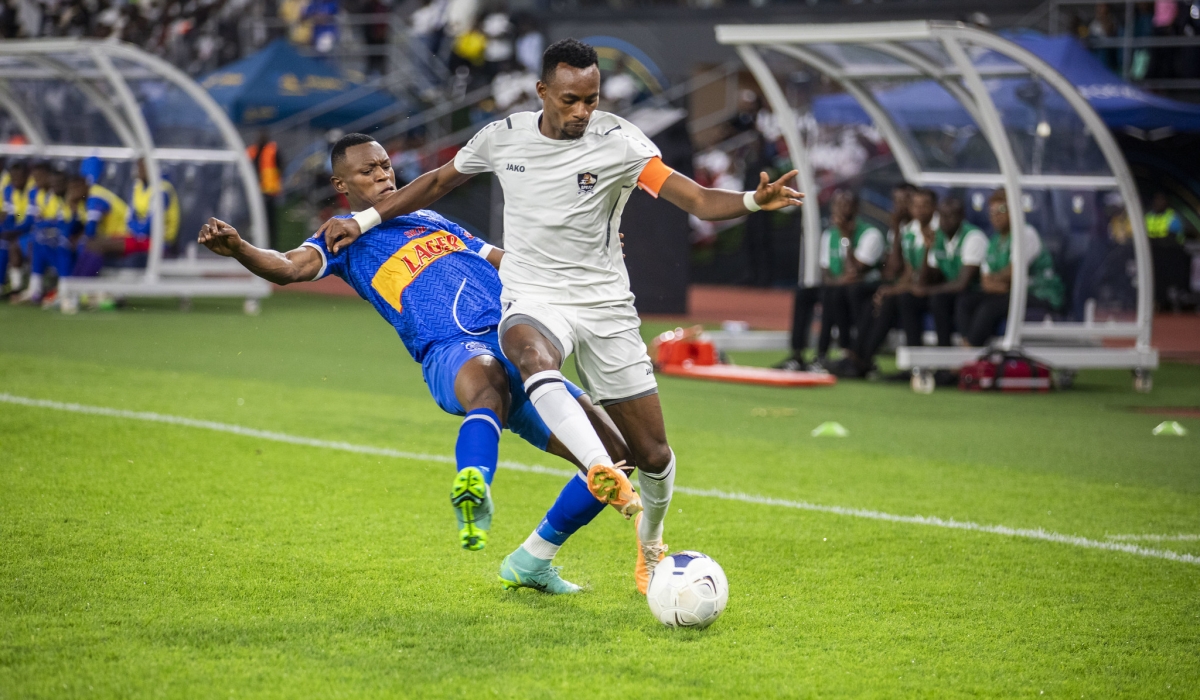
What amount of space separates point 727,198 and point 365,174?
4.97 ft

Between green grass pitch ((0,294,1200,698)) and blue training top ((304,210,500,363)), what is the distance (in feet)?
3.23

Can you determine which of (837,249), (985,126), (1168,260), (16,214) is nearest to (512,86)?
(16,214)

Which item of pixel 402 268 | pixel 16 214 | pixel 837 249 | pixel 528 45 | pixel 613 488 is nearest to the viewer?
pixel 613 488

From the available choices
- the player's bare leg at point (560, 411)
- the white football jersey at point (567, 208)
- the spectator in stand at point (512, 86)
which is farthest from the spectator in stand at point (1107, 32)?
the player's bare leg at point (560, 411)

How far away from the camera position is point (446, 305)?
512 cm

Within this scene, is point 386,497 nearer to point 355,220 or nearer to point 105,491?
point 105,491

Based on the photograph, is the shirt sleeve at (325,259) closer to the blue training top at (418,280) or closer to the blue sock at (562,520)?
the blue training top at (418,280)

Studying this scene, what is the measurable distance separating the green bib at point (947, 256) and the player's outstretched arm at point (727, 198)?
26.9 feet

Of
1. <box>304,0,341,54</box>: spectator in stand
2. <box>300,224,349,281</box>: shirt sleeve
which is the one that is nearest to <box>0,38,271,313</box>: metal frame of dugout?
<box>304,0,341,54</box>: spectator in stand

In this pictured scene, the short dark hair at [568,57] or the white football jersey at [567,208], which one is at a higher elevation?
the short dark hair at [568,57]

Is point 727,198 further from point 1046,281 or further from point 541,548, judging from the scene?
point 1046,281

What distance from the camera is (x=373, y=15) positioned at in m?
28.0

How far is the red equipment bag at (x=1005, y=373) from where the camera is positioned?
38.2ft

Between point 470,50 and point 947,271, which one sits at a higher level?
point 470,50
